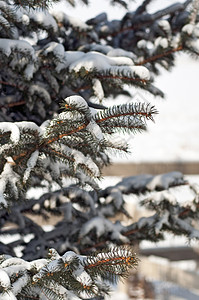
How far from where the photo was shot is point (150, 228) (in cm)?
196

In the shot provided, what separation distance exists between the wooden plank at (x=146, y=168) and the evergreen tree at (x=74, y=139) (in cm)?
62

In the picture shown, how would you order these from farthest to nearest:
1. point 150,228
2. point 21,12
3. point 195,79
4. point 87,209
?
point 195,79, point 87,209, point 150,228, point 21,12

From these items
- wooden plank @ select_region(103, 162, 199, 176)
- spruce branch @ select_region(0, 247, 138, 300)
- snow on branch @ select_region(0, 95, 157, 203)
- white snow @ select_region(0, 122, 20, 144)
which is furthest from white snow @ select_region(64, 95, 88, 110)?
wooden plank @ select_region(103, 162, 199, 176)

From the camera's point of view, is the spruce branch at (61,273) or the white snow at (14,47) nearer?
the spruce branch at (61,273)

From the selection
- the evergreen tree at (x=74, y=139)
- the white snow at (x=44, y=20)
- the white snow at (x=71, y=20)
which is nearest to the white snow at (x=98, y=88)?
the evergreen tree at (x=74, y=139)

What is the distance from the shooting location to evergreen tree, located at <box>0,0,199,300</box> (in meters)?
1.14

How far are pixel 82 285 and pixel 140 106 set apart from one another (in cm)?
52

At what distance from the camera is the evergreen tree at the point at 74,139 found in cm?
114

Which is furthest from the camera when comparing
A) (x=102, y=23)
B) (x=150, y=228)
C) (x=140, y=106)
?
(x=102, y=23)

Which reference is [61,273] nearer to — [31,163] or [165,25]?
[31,163]

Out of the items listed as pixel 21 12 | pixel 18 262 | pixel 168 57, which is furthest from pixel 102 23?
pixel 18 262

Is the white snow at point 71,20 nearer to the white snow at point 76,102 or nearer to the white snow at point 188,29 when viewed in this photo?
the white snow at point 188,29

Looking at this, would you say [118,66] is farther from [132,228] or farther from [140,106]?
[132,228]

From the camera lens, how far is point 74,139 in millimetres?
1294
